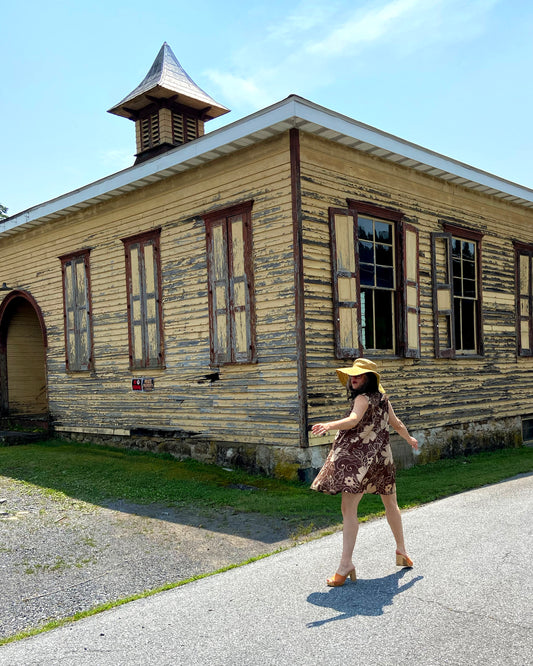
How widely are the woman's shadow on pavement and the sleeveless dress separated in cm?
62

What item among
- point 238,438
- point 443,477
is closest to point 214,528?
point 238,438

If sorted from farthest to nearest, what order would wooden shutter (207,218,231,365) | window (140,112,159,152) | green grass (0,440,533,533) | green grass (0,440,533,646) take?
1. window (140,112,159,152)
2. wooden shutter (207,218,231,365)
3. green grass (0,440,533,533)
4. green grass (0,440,533,646)

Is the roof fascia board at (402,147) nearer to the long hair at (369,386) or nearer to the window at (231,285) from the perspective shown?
the window at (231,285)

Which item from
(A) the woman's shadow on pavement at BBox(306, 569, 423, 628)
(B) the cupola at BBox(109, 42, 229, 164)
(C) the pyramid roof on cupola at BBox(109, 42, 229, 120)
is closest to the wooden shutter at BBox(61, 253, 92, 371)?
(B) the cupola at BBox(109, 42, 229, 164)

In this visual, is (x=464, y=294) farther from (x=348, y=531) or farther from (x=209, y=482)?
(x=348, y=531)

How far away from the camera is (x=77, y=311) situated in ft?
41.9

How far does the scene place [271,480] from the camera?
8.78 m

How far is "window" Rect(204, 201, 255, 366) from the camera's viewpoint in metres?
9.30

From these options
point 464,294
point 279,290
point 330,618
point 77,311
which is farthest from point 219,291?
point 330,618

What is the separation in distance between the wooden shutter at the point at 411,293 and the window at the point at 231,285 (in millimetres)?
2640

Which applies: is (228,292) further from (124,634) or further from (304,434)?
(124,634)

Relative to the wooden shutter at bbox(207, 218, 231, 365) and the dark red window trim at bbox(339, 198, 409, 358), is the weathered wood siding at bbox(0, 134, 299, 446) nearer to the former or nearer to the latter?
the wooden shutter at bbox(207, 218, 231, 365)

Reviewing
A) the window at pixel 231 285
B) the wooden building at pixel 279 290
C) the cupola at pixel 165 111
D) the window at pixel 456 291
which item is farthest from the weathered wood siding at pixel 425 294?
the cupola at pixel 165 111

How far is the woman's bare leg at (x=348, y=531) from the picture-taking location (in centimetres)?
446
